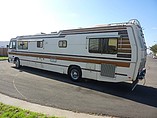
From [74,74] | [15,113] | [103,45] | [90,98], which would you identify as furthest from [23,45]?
[15,113]

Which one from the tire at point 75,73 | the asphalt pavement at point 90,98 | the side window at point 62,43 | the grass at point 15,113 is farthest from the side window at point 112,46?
the grass at point 15,113

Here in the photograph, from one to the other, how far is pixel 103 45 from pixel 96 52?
0.58m

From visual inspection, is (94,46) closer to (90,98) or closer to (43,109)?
(90,98)

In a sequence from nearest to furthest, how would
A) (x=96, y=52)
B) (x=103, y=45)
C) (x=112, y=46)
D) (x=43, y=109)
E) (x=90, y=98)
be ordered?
(x=43, y=109)
(x=90, y=98)
(x=112, y=46)
(x=103, y=45)
(x=96, y=52)

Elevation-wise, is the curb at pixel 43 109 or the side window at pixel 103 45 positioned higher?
the side window at pixel 103 45

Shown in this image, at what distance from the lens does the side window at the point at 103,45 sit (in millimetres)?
8367

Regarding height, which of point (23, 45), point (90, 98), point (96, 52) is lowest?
point (90, 98)

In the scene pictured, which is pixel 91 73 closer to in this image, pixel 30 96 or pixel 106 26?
pixel 106 26

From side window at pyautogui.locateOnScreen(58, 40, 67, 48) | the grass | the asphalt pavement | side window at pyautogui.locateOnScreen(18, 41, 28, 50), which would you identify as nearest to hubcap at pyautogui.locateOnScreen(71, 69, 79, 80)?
the asphalt pavement

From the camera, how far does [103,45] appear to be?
8.76 m

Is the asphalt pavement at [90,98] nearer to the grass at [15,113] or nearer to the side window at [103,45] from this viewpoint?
the grass at [15,113]

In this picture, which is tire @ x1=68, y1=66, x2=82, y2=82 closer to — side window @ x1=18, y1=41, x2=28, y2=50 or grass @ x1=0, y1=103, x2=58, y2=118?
grass @ x1=0, y1=103, x2=58, y2=118

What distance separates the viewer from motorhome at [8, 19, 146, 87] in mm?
7867

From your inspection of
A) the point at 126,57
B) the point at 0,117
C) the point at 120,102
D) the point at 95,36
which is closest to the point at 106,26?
the point at 95,36
